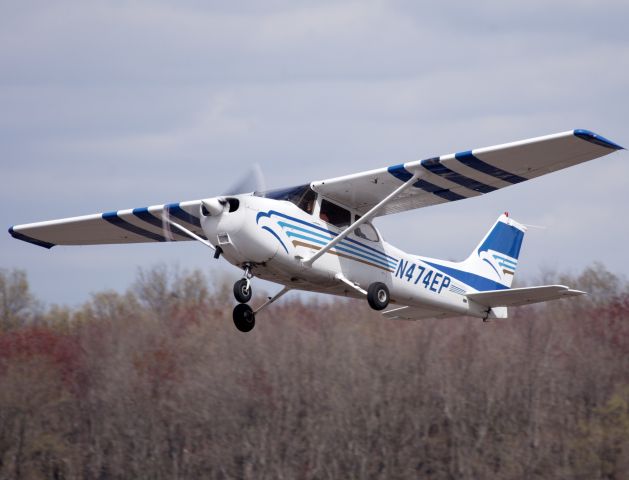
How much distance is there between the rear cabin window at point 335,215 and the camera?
1513 centimetres

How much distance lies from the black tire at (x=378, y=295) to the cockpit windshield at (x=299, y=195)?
1.39m

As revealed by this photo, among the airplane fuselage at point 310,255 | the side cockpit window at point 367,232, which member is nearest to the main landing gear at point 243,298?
the airplane fuselage at point 310,255

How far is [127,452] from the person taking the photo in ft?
121

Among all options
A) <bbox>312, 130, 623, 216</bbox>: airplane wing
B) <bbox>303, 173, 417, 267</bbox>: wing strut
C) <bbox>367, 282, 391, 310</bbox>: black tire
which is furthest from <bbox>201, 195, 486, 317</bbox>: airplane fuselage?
<bbox>312, 130, 623, 216</bbox>: airplane wing

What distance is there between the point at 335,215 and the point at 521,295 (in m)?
3.30

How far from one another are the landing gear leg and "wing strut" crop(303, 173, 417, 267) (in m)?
0.79

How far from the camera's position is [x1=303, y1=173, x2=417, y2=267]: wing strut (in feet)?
47.6

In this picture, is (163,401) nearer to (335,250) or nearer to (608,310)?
(608,310)

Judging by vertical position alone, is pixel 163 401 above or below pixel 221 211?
Answer: below

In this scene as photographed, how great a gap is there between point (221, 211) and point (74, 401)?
27073 mm

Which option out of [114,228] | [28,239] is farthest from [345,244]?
[28,239]

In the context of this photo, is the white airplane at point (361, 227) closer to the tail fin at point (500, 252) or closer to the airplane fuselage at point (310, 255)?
the airplane fuselage at point (310, 255)

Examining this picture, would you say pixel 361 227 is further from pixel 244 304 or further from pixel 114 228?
pixel 114 228

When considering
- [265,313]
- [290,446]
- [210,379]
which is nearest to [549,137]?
[290,446]
